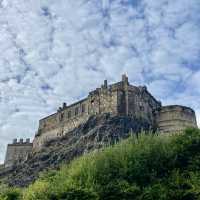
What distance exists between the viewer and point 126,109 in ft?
200

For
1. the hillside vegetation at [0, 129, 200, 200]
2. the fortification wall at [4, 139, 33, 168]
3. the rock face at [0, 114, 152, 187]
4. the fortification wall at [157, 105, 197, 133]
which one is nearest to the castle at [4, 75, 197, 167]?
the fortification wall at [157, 105, 197, 133]

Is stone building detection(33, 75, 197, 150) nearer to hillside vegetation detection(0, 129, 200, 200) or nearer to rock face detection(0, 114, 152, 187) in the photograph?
rock face detection(0, 114, 152, 187)

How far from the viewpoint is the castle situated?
202 ft

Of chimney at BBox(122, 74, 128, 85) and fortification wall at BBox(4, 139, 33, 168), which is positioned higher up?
chimney at BBox(122, 74, 128, 85)

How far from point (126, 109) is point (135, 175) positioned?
1082 inches

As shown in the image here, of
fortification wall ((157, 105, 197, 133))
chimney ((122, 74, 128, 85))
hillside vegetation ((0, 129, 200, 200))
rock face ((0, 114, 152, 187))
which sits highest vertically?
chimney ((122, 74, 128, 85))

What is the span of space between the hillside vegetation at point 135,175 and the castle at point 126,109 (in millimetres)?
22220

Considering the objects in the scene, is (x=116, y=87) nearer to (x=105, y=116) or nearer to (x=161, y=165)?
(x=105, y=116)

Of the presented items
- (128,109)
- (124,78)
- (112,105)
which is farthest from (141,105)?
(124,78)

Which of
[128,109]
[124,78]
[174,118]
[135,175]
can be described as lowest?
[135,175]

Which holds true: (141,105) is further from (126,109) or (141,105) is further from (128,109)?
(126,109)

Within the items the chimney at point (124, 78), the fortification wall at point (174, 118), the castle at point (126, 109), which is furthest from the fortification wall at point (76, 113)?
the fortification wall at point (174, 118)

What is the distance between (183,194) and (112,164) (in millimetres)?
7769

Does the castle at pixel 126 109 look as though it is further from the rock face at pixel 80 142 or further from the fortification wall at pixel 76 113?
the rock face at pixel 80 142
